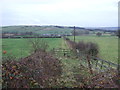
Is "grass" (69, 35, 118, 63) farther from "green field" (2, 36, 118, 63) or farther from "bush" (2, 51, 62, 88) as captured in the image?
"bush" (2, 51, 62, 88)

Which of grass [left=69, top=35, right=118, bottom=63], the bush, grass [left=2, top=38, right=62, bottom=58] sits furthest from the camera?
grass [left=69, top=35, right=118, bottom=63]

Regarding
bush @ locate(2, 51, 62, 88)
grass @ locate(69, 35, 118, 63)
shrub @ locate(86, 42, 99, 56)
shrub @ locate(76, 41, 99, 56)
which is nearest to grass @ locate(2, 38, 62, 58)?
bush @ locate(2, 51, 62, 88)

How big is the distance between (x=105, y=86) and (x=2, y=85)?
2137 millimetres

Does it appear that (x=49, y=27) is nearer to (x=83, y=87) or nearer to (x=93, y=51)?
(x=93, y=51)

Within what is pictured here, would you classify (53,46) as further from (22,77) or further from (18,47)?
(22,77)

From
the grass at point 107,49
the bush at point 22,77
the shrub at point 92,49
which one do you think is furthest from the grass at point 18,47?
the grass at point 107,49

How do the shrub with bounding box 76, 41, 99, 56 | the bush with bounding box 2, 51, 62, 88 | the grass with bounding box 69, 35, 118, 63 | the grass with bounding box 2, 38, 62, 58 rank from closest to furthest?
the bush with bounding box 2, 51, 62, 88 < the grass with bounding box 2, 38, 62, 58 < the grass with bounding box 69, 35, 118, 63 < the shrub with bounding box 76, 41, 99, 56

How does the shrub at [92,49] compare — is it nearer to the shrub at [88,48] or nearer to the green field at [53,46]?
the shrub at [88,48]

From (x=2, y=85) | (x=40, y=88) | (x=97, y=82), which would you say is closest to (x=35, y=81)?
(x=40, y=88)

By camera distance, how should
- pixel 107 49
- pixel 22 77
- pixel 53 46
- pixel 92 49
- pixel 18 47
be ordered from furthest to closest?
pixel 53 46 → pixel 107 49 → pixel 18 47 → pixel 92 49 → pixel 22 77

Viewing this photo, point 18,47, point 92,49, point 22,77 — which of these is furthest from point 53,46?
point 22,77

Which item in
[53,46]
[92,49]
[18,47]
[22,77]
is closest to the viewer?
[22,77]

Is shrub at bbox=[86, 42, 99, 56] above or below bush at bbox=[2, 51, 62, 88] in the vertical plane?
below

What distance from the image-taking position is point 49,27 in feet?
84.2
